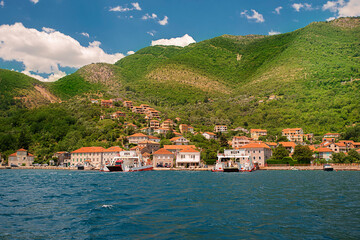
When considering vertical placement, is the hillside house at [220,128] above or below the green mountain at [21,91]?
below

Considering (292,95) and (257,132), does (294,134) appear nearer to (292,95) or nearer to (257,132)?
(257,132)

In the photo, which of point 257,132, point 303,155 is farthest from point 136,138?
point 303,155

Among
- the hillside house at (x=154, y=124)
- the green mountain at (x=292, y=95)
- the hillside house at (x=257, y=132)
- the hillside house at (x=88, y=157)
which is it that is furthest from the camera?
the hillside house at (x=154, y=124)

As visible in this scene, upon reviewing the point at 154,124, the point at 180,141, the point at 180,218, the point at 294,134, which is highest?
the point at 154,124

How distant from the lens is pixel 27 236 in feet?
37.8

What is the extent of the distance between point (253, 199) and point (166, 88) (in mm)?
178394

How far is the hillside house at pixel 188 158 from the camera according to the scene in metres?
82.9

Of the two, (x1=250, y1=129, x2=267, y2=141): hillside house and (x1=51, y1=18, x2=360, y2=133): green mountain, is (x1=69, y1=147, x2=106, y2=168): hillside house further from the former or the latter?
(x1=51, y1=18, x2=360, y2=133): green mountain

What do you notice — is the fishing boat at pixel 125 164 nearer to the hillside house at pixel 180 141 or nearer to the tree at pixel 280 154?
the hillside house at pixel 180 141

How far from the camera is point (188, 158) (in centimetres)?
8312

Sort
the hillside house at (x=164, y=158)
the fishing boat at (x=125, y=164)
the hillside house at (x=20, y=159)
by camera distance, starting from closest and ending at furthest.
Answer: the fishing boat at (x=125, y=164)
the hillside house at (x=164, y=158)
the hillside house at (x=20, y=159)

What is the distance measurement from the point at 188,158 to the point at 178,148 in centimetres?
955

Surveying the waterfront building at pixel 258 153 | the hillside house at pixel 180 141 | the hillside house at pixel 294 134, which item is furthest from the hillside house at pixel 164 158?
the hillside house at pixel 294 134

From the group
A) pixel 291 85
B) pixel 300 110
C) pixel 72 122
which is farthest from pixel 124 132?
pixel 291 85
